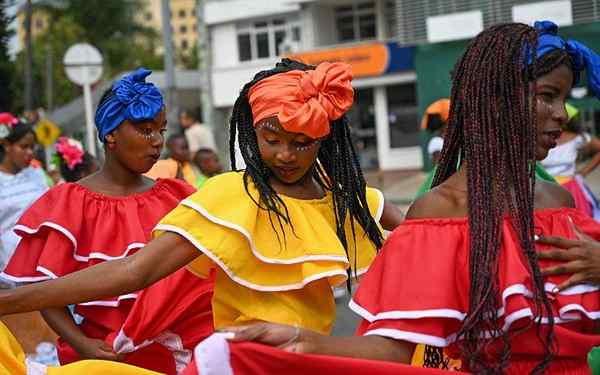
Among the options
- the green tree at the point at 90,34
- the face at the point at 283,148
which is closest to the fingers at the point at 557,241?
the face at the point at 283,148

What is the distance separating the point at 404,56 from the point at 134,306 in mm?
25798

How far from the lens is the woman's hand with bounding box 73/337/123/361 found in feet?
12.5

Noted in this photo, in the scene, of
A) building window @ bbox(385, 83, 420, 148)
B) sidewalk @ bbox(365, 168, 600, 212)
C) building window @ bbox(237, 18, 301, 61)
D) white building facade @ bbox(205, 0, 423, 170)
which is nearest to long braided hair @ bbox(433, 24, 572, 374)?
sidewalk @ bbox(365, 168, 600, 212)

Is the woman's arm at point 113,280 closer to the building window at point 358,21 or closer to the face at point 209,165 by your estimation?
the face at point 209,165

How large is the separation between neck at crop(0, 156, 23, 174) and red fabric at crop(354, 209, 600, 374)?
18.4 ft

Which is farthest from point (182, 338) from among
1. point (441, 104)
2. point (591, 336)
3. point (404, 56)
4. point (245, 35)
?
point (245, 35)

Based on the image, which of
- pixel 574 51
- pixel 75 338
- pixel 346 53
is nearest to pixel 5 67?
pixel 346 53

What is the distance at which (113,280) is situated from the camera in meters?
2.87

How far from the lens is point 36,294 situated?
2885 millimetres

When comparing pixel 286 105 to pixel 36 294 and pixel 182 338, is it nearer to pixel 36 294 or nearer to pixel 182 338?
pixel 36 294

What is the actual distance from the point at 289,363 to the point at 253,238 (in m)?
0.80

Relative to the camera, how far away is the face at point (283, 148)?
3037 millimetres

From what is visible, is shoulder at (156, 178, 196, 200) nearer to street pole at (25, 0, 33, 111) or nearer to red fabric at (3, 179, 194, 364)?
red fabric at (3, 179, 194, 364)

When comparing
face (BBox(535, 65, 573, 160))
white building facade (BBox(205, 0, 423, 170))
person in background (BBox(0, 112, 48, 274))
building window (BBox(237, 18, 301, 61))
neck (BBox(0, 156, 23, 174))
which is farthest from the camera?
building window (BBox(237, 18, 301, 61))
